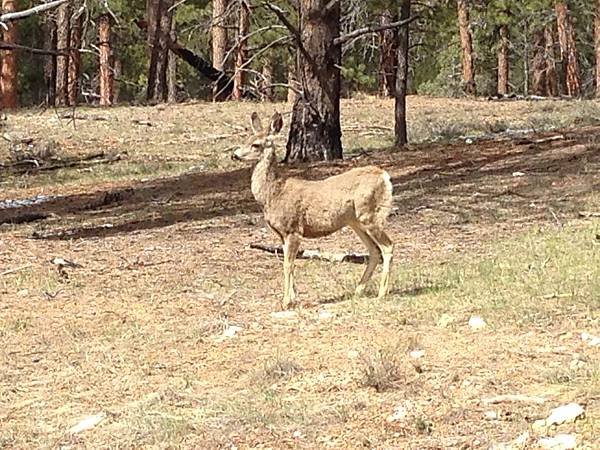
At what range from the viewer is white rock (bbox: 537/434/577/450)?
16.3ft

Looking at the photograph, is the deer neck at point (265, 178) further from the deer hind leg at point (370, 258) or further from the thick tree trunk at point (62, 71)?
the thick tree trunk at point (62, 71)

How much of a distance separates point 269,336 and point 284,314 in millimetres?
587

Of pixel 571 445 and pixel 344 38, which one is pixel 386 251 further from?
pixel 344 38

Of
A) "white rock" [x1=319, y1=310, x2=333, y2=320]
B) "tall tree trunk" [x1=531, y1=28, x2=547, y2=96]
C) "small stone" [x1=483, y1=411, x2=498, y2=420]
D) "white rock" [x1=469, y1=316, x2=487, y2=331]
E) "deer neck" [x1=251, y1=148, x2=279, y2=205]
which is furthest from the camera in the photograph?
"tall tree trunk" [x1=531, y1=28, x2=547, y2=96]

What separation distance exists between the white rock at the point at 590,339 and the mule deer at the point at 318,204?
204 centimetres

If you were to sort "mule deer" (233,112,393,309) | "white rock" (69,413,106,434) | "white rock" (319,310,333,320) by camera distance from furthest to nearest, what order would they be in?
"mule deer" (233,112,393,309) < "white rock" (319,310,333,320) < "white rock" (69,413,106,434)

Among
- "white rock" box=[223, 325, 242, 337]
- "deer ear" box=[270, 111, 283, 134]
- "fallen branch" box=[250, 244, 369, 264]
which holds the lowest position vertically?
"white rock" box=[223, 325, 242, 337]

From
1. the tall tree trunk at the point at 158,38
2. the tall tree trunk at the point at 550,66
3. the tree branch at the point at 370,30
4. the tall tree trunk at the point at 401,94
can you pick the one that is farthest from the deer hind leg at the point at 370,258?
the tall tree trunk at the point at 550,66

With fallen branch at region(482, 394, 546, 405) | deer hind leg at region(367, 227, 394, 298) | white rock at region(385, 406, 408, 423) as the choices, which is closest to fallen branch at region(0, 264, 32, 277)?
deer hind leg at region(367, 227, 394, 298)

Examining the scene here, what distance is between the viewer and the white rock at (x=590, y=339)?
21.4ft

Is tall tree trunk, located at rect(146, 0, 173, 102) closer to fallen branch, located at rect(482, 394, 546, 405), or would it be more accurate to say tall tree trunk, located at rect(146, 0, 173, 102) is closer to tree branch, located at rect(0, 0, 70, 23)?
tree branch, located at rect(0, 0, 70, 23)

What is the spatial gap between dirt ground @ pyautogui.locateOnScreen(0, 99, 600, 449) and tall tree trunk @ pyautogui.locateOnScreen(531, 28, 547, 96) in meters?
30.0

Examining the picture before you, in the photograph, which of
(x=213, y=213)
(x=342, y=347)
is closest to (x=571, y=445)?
(x=342, y=347)

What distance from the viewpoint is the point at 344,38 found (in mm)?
16562
